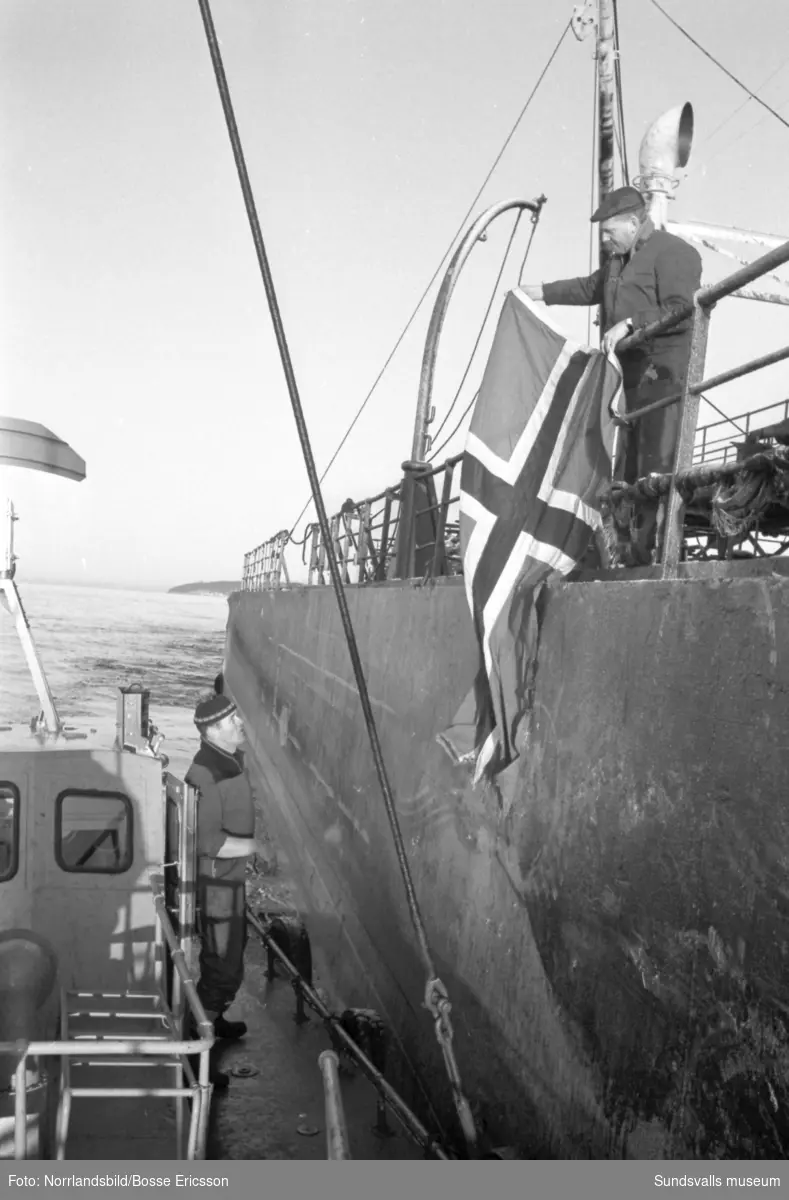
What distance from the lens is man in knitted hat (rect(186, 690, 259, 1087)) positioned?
213 inches

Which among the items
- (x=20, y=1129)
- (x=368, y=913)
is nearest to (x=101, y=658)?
(x=368, y=913)

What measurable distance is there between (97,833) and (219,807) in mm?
680

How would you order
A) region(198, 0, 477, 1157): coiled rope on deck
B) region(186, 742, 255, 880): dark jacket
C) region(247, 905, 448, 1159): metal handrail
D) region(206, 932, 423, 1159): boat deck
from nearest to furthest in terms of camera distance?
1. region(198, 0, 477, 1157): coiled rope on deck
2. region(247, 905, 448, 1159): metal handrail
3. region(206, 932, 423, 1159): boat deck
4. region(186, 742, 255, 880): dark jacket

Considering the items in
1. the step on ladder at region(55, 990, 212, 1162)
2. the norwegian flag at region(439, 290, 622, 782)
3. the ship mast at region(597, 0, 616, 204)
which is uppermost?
the ship mast at region(597, 0, 616, 204)

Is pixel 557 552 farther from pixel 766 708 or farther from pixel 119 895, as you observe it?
pixel 119 895

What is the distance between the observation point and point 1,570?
614 centimetres

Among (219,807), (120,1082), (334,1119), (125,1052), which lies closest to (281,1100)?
(120,1082)

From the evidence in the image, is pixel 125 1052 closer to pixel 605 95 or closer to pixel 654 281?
pixel 654 281

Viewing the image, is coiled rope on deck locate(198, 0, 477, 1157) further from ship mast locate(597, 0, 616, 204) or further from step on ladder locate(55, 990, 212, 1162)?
ship mast locate(597, 0, 616, 204)

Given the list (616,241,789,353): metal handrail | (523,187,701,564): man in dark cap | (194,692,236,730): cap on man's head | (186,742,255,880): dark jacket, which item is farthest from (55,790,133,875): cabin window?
(616,241,789,353): metal handrail

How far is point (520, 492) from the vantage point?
4676mm

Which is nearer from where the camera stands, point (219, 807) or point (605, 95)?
point (219, 807)

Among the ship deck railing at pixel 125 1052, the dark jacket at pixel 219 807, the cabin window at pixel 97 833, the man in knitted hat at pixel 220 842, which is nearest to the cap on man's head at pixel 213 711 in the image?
the man in knitted hat at pixel 220 842

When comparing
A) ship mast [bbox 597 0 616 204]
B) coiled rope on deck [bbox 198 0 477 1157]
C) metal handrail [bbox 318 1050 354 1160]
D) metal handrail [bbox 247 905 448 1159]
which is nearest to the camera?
metal handrail [bbox 318 1050 354 1160]
